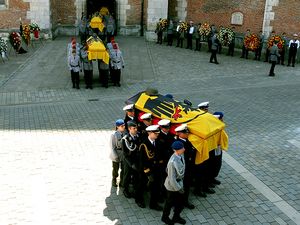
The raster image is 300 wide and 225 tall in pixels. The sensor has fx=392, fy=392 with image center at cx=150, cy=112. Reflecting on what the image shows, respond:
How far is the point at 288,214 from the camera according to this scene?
264 inches

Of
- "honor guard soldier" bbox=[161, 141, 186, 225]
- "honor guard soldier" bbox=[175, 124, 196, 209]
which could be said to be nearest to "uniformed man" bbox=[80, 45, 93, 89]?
"honor guard soldier" bbox=[175, 124, 196, 209]

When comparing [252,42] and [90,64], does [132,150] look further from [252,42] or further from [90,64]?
[252,42]

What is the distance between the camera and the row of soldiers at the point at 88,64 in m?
13.7

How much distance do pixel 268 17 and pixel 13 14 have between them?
1392 cm

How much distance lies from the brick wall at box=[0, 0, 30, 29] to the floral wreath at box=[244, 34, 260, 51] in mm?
12220

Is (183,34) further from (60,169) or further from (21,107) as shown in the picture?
(60,169)

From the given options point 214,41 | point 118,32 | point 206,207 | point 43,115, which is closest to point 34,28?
point 118,32

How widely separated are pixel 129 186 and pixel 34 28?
16828 mm

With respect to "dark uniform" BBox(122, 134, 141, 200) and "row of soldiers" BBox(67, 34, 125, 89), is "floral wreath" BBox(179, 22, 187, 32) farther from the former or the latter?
"dark uniform" BBox(122, 134, 141, 200)

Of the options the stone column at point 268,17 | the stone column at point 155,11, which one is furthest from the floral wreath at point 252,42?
the stone column at point 155,11

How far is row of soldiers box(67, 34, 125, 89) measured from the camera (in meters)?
13.7

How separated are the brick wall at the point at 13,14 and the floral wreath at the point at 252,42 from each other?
481 inches

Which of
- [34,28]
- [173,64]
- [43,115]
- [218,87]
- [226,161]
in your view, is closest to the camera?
[226,161]

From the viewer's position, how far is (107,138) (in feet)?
32.1
